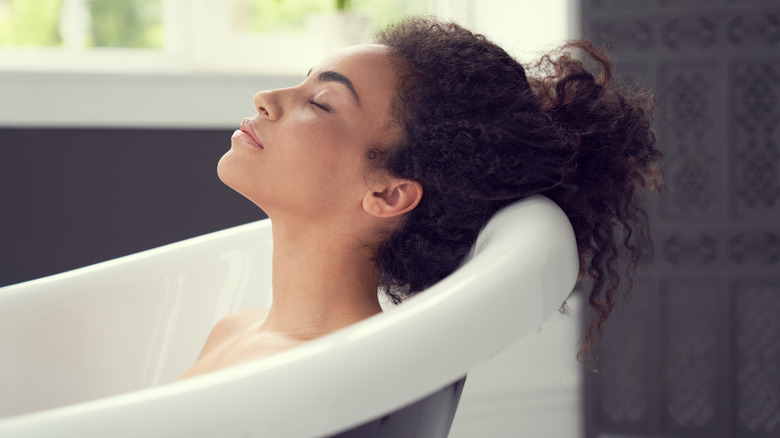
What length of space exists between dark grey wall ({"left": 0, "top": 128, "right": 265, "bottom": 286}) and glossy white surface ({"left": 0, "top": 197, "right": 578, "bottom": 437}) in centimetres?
65

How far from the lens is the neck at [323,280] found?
110 cm

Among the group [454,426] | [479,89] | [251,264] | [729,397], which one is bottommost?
[454,426]

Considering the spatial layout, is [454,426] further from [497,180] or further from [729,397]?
[497,180]

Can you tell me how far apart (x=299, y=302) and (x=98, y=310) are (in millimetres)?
424

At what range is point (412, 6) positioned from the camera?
2.49 meters

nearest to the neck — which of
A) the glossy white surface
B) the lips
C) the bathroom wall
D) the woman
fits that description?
the woman

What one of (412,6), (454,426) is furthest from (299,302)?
(412,6)

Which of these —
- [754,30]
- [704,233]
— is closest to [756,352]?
[704,233]

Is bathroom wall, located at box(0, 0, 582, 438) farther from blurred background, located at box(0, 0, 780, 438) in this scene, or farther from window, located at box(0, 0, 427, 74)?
window, located at box(0, 0, 427, 74)

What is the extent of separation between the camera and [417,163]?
3.40 feet

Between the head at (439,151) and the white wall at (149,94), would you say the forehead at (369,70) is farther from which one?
the white wall at (149,94)

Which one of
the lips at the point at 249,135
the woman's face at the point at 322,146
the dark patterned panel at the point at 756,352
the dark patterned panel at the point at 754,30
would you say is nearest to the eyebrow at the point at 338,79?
the woman's face at the point at 322,146

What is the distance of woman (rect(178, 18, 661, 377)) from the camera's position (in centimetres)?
100

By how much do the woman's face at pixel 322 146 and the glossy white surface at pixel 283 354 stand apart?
0.24 m
